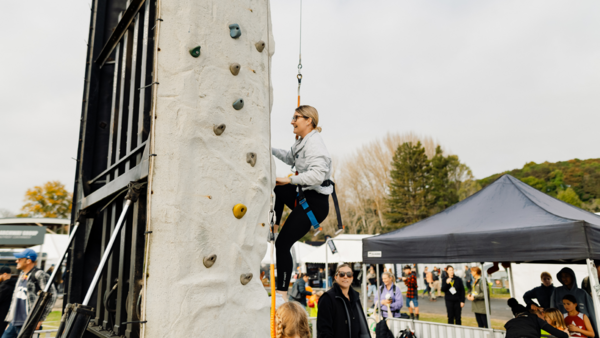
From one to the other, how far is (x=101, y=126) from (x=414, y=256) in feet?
17.1

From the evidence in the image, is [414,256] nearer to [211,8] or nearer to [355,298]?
[355,298]

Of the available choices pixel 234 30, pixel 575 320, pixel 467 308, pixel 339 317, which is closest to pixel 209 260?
pixel 234 30

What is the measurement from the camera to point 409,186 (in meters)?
42.4

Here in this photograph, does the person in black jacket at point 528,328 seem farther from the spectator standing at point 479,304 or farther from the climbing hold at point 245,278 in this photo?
the spectator standing at point 479,304

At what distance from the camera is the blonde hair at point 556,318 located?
219 inches

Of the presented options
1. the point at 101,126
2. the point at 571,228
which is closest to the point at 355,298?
the point at 571,228

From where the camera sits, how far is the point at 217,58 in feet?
8.04

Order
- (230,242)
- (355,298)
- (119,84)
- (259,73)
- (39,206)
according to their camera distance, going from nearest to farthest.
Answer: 1. (230,242)
2. (259,73)
3. (119,84)
4. (355,298)
5. (39,206)

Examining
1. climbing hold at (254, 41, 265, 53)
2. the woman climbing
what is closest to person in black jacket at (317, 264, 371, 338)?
the woman climbing

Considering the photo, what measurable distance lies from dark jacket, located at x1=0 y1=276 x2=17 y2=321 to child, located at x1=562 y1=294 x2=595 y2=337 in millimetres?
9214

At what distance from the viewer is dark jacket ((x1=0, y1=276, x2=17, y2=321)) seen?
20.9 ft

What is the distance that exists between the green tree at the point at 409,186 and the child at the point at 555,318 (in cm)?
3592

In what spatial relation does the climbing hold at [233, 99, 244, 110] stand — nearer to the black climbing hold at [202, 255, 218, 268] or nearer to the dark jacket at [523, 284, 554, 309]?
the black climbing hold at [202, 255, 218, 268]

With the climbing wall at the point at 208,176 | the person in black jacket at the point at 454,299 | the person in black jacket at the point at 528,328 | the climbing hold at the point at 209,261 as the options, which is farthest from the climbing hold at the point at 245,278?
the person in black jacket at the point at 454,299
